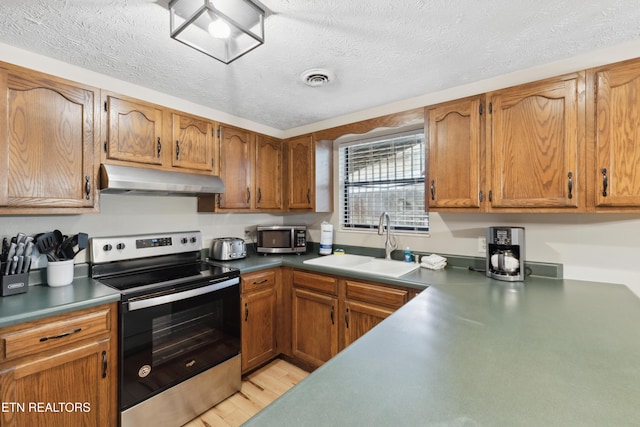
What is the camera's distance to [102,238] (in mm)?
1981

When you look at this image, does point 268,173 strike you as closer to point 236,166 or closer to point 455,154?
point 236,166

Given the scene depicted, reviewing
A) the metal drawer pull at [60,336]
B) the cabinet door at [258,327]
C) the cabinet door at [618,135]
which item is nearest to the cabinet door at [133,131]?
the metal drawer pull at [60,336]

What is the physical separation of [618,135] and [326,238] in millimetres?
2084

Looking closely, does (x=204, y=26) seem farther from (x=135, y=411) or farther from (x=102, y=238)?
(x=135, y=411)

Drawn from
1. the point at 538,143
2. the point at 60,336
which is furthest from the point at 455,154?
the point at 60,336

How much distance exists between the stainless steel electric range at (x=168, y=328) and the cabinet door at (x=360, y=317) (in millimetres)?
814

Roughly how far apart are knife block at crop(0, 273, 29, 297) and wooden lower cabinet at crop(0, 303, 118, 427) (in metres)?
0.36

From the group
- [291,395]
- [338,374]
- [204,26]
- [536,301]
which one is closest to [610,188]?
[536,301]

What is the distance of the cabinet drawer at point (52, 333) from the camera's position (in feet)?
4.15

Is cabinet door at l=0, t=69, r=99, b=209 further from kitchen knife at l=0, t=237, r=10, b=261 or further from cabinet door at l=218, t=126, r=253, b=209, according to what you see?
cabinet door at l=218, t=126, r=253, b=209

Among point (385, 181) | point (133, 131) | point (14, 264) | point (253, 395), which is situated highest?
point (133, 131)

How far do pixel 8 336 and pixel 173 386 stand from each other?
2.85ft

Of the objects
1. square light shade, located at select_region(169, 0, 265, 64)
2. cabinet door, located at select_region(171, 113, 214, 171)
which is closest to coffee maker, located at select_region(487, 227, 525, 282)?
square light shade, located at select_region(169, 0, 265, 64)

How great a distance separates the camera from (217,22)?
125 cm
